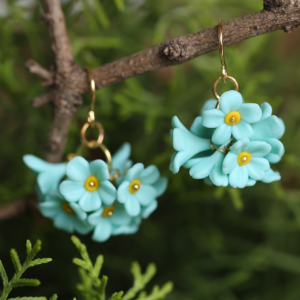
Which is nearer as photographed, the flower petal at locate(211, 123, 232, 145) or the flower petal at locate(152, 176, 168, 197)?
the flower petal at locate(211, 123, 232, 145)

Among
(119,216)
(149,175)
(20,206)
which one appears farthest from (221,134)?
(20,206)

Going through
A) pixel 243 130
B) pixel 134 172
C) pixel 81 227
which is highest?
pixel 243 130

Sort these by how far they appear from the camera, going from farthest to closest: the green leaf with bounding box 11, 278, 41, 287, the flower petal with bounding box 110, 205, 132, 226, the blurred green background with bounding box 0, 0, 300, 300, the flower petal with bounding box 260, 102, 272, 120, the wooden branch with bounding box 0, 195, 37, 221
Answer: the blurred green background with bounding box 0, 0, 300, 300 < the wooden branch with bounding box 0, 195, 37, 221 < the flower petal with bounding box 110, 205, 132, 226 < the flower petal with bounding box 260, 102, 272, 120 < the green leaf with bounding box 11, 278, 41, 287

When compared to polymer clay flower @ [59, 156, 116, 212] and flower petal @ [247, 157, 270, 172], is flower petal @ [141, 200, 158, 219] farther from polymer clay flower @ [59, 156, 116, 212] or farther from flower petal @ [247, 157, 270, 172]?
flower petal @ [247, 157, 270, 172]

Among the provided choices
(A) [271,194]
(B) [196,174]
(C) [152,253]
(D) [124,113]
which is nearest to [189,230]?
(C) [152,253]

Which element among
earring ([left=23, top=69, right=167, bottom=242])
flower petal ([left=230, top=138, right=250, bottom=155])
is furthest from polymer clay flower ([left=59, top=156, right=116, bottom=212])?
flower petal ([left=230, top=138, right=250, bottom=155])

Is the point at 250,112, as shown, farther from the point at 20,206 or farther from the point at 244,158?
the point at 20,206

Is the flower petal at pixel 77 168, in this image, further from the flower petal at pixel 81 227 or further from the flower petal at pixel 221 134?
the flower petal at pixel 221 134

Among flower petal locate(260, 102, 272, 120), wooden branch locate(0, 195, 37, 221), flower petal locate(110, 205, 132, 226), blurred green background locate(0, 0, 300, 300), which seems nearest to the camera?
flower petal locate(260, 102, 272, 120)
